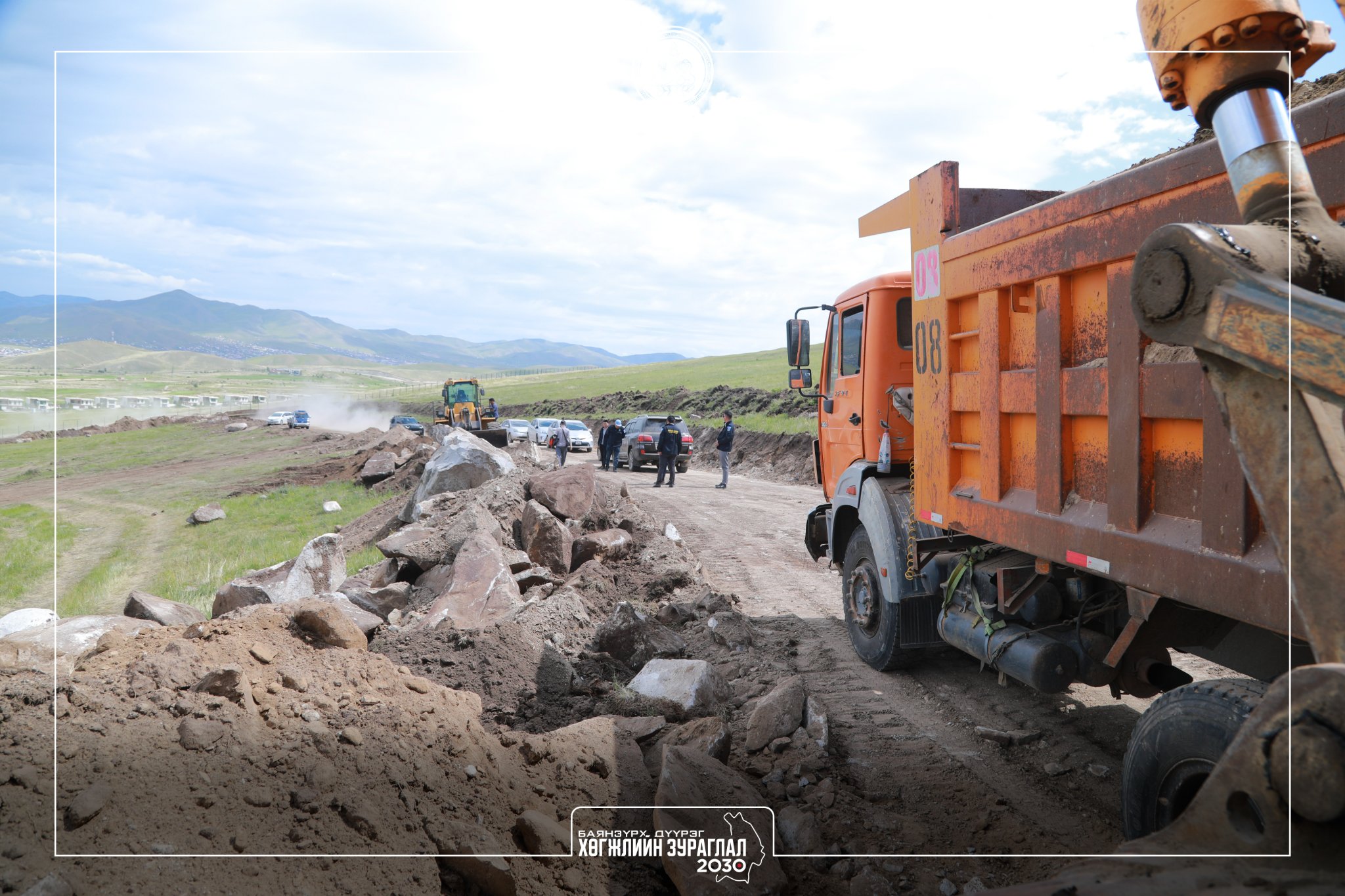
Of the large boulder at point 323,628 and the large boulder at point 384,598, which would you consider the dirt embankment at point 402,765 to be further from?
the large boulder at point 384,598

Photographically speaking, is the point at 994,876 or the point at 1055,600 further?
the point at 1055,600

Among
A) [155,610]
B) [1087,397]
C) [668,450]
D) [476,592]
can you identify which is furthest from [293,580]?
[668,450]

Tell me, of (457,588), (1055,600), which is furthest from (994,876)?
(457,588)

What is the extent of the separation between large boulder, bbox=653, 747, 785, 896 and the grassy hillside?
4408 cm

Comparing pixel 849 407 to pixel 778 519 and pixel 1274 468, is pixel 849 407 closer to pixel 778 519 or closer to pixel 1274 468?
pixel 1274 468

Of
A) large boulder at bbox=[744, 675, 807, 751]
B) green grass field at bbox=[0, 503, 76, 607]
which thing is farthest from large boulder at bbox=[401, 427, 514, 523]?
large boulder at bbox=[744, 675, 807, 751]

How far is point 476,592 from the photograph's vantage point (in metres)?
7.32

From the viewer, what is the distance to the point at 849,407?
6.68 meters

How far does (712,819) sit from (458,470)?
39.2 feet

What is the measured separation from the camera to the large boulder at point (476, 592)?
6867mm

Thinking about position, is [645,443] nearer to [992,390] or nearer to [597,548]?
[597,548]

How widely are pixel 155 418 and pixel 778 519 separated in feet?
212

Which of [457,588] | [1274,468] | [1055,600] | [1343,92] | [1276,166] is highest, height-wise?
[1343,92]

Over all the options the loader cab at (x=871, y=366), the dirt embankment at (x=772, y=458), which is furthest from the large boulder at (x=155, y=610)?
the dirt embankment at (x=772, y=458)
